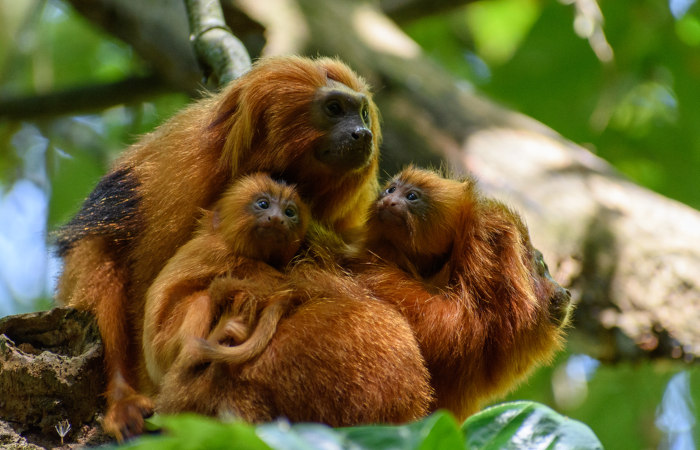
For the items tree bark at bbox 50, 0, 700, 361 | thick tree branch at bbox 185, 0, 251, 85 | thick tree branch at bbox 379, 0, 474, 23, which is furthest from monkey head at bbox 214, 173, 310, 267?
thick tree branch at bbox 379, 0, 474, 23

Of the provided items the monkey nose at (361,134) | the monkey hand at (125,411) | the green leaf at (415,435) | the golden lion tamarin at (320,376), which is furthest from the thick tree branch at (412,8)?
the green leaf at (415,435)

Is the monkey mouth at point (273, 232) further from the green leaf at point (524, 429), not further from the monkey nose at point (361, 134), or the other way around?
the green leaf at point (524, 429)

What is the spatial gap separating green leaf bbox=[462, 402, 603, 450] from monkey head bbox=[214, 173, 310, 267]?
118 cm

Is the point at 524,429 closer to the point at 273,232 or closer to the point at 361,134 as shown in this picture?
the point at 273,232

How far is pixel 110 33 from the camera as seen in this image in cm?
687

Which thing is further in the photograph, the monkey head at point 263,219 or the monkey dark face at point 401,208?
the monkey dark face at point 401,208

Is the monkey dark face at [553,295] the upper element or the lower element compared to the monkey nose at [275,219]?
upper

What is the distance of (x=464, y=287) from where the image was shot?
3309mm

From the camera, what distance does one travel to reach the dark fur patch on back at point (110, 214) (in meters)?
3.93

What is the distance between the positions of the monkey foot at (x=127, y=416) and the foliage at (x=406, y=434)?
0.98 m

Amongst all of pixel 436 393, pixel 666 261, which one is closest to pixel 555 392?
pixel 666 261

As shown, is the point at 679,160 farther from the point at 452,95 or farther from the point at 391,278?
the point at 391,278

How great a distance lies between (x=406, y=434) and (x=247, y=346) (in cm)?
87

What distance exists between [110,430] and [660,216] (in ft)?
12.3
